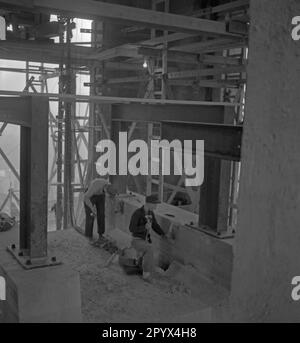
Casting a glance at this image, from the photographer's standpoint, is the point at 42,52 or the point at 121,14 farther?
the point at 42,52

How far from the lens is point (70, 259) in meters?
7.98

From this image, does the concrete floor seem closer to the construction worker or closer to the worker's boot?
the worker's boot

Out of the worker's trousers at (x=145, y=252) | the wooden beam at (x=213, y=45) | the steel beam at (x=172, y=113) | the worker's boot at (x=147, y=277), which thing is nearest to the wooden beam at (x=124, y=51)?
the wooden beam at (x=213, y=45)

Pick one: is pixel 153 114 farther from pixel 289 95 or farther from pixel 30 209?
pixel 289 95

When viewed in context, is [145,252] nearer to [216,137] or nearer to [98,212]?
[98,212]

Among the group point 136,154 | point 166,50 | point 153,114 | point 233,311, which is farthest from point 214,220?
point 233,311

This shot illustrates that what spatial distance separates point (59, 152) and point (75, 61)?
2339 mm

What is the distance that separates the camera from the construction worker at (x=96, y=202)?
873 cm

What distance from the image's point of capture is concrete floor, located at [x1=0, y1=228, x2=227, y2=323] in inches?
231

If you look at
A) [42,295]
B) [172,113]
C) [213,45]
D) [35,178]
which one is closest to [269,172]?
[42,295]

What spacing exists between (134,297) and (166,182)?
6.14 meters

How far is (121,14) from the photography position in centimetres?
564

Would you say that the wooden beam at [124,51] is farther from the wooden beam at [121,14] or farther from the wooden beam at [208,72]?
the wooden beam at [121,14]
